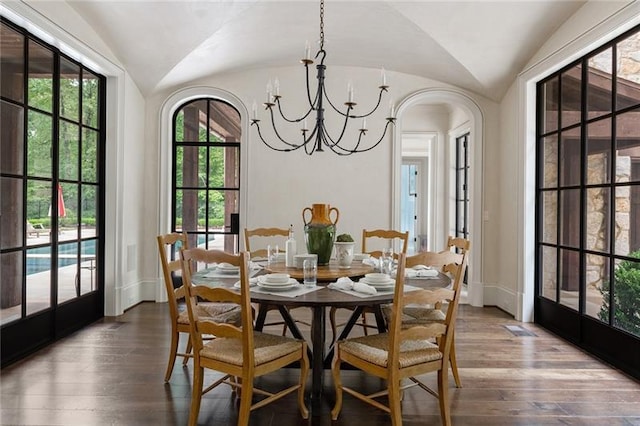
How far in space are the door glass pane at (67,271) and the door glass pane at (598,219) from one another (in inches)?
176

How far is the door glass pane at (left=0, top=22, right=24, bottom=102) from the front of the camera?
115 inches

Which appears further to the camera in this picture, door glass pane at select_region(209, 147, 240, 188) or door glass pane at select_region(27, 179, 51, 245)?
door glass pane at select_region(209, 147, 240, 188)

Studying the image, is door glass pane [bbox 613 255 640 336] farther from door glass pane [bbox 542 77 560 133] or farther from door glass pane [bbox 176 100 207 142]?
door glass pane [bbox 176 100 207 142]

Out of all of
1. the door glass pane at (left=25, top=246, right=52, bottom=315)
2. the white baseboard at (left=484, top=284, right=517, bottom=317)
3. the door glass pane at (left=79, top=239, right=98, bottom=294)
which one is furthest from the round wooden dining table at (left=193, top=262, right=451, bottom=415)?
the white baseboard at (left=484, top=284, right=517, bottom=317)

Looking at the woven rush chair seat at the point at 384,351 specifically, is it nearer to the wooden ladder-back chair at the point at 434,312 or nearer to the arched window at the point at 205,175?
the wooden ladder-back chair at the point at 434,312

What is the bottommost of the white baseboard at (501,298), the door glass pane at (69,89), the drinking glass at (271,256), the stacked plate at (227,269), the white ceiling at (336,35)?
the white baseboard at (501,298)

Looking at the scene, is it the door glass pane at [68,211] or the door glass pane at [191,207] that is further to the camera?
the door glass pane at [191,207]

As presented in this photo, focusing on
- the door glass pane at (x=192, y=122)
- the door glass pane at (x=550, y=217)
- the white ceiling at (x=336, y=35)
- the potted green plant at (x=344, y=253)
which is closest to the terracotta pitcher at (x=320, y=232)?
the potted green plant at (x=344, y=253)

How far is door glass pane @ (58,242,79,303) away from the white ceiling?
6.42ft

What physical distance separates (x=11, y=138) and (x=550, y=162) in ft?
15.1

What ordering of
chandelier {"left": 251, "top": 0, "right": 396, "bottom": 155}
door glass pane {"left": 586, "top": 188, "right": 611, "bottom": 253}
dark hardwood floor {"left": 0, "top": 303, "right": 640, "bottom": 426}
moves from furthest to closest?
door glass pane {"left": 586, "top": 188, "right": 611, "bottom": 253}, chandelier {"left": 251, "top": 0, "right": 396, "bottom": 155}, dark hardwood floor {"left": 0, "top": 303, "right": 640, "bottom": 426}

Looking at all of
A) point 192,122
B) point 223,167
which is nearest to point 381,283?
point 223,167

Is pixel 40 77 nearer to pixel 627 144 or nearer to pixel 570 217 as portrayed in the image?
pixel 627 144

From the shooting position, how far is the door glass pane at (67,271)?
3.59m
